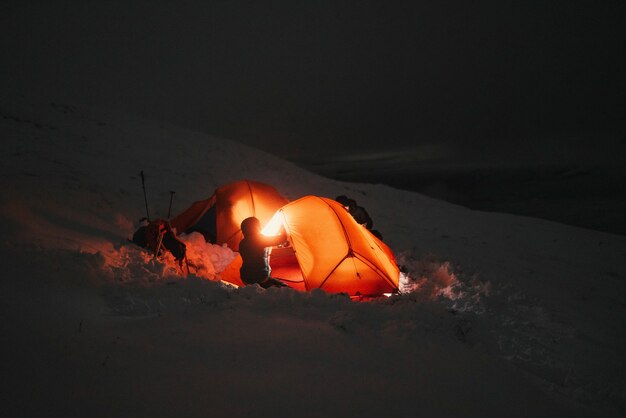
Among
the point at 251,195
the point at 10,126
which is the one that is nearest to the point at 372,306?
the point at 251,195

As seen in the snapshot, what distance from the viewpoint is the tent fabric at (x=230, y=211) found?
884cm

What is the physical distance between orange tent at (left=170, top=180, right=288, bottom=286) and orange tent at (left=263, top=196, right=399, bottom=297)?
1.75 meters

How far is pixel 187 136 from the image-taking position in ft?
71.7

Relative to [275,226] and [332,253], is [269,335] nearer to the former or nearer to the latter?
[332,253]

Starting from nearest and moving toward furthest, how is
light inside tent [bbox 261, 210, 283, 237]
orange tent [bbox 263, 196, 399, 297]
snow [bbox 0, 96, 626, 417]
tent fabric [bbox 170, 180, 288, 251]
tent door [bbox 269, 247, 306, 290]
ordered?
snow [bbox 0, 96, 626, 417], orange tent [bbox 263, 196, 399, 297], tent door [bbox 269, 247, 306, 290], light inside tent [bbox 261, 210, 283, 237], tent fabric [bbox 170, 180, 288, 251]

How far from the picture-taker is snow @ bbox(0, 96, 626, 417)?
2.74 m

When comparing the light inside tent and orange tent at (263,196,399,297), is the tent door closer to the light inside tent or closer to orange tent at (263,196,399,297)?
orange tent at (263,196,399,297)

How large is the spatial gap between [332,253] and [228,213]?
138 inches

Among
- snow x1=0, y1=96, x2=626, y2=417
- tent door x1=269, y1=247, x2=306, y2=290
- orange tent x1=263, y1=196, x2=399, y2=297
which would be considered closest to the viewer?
snow x1=0, y1=96, x2=626, y2=417

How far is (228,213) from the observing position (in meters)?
8.97

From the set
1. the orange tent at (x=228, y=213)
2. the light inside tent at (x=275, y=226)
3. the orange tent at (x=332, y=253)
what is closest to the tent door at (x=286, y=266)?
the orange tent at (x=332, y=253)

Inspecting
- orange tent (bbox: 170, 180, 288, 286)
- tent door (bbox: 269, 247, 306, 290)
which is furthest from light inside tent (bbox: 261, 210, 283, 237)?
orange tent (bbox: 170, 180, 288, 286)

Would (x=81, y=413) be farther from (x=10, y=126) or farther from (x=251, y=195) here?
(x=10, y=126)

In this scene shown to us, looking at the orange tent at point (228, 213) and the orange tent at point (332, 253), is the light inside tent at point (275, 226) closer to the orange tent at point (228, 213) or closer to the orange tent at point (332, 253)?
the orange tent at point (332, 253)
